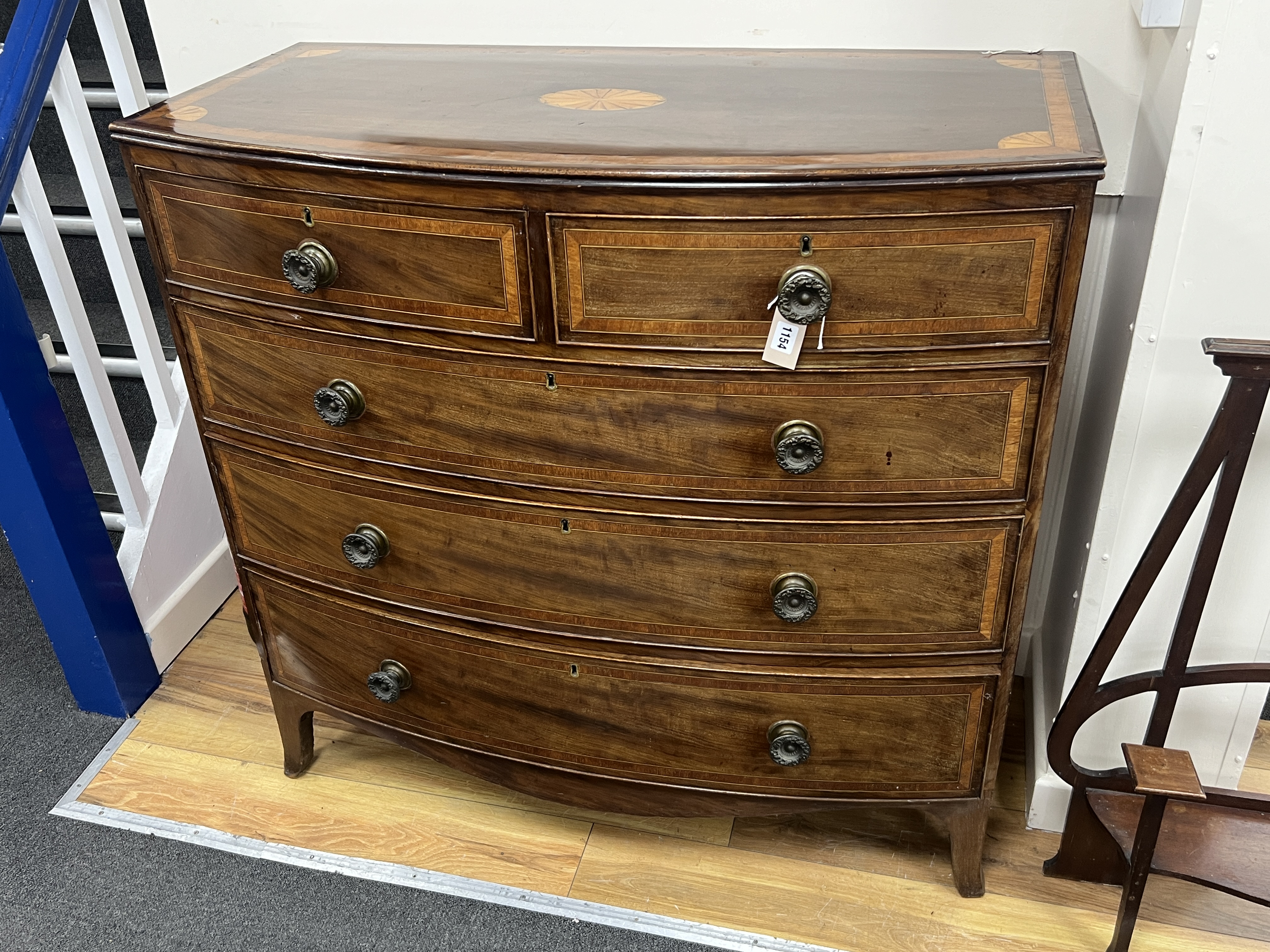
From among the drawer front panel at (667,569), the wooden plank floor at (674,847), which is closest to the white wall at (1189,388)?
the wooden plank floor at (674,847)

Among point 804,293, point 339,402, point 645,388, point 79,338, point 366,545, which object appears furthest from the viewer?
point 79,338

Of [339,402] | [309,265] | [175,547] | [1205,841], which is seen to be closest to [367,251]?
[309,265]

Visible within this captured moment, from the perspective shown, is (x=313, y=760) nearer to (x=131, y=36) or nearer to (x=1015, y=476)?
(x=1015, y=476)

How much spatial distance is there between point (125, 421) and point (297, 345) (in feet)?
3.53

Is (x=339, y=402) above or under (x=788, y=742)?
above

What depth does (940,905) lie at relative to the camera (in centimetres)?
155

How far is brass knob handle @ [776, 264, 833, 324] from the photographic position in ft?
3.50

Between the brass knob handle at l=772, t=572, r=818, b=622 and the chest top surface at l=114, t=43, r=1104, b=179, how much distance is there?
19.0 inches

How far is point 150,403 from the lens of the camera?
2.12 m

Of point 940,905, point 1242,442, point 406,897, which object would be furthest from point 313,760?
point 1242,442

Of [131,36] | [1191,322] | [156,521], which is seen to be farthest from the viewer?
[131,36]

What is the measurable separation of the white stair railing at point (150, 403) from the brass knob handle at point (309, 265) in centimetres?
73

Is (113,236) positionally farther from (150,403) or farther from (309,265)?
(309,265)

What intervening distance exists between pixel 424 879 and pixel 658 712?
1.66 feet
